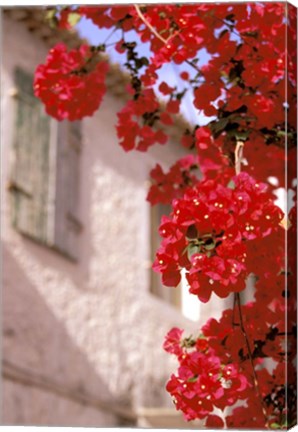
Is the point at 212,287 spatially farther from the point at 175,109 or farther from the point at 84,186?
the point at 84,186

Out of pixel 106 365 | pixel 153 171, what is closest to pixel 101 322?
pixel 106 365

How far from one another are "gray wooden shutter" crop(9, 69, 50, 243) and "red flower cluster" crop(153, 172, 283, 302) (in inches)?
139

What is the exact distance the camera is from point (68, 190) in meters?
6.41

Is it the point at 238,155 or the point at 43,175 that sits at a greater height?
the point at 43,175

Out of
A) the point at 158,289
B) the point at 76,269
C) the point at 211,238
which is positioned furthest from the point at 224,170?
the point at 158,289

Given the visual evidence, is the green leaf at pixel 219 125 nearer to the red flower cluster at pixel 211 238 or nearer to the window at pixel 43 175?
the red flower cluster at pixel 211 238

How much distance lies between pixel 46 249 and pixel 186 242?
3.91 m

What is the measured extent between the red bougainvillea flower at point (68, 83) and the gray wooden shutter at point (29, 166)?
288 centimetres

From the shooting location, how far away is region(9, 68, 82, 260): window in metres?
5.86

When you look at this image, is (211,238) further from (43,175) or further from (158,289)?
(158,289)

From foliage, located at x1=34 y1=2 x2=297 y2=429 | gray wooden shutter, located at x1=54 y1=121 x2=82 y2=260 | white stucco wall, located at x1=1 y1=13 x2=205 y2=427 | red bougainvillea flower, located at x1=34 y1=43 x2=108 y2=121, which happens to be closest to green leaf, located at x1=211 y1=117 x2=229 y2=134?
foliage, located at x1=34 y1=2 x2=297 y2=429

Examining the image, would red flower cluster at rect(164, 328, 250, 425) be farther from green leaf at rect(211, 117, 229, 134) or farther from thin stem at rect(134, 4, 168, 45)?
thin stem at rect(134, 4, 168, 45)

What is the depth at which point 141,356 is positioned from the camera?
6.70 m

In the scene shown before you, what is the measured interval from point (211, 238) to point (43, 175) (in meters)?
3.98
